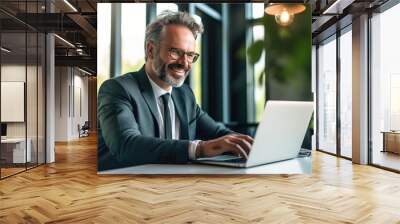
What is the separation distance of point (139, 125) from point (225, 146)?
1368 mm

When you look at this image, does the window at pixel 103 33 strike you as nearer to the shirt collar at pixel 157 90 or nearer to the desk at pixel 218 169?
the shirt collar at pixel 157 90

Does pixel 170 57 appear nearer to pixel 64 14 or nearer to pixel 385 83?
pixel 64 14

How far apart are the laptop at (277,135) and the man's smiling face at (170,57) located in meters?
1.38

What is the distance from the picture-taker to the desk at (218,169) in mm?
6215

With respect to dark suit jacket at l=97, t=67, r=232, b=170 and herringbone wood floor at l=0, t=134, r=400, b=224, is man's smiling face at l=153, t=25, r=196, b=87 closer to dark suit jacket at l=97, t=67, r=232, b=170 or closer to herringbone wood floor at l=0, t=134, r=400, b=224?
dark suit jacket at l=97, t=67, r=232, b=170

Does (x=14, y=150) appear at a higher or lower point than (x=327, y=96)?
lower

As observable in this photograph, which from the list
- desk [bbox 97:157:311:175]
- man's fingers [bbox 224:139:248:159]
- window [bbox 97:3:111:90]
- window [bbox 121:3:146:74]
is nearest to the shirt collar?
window [bbox 121:3:146:74]

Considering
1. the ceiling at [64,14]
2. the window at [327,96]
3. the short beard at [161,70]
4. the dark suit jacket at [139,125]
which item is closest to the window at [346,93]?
the window at [327,96]

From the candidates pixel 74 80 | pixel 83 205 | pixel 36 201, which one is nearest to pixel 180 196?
pixel 83 205

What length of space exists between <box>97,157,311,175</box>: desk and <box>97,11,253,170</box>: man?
108 millimetres

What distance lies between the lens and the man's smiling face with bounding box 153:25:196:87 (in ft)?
20.2

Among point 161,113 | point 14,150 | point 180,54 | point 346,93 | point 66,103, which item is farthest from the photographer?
point 66,103

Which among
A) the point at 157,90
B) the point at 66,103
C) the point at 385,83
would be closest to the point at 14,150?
the point at 157,90

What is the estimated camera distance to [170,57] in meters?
6.18
